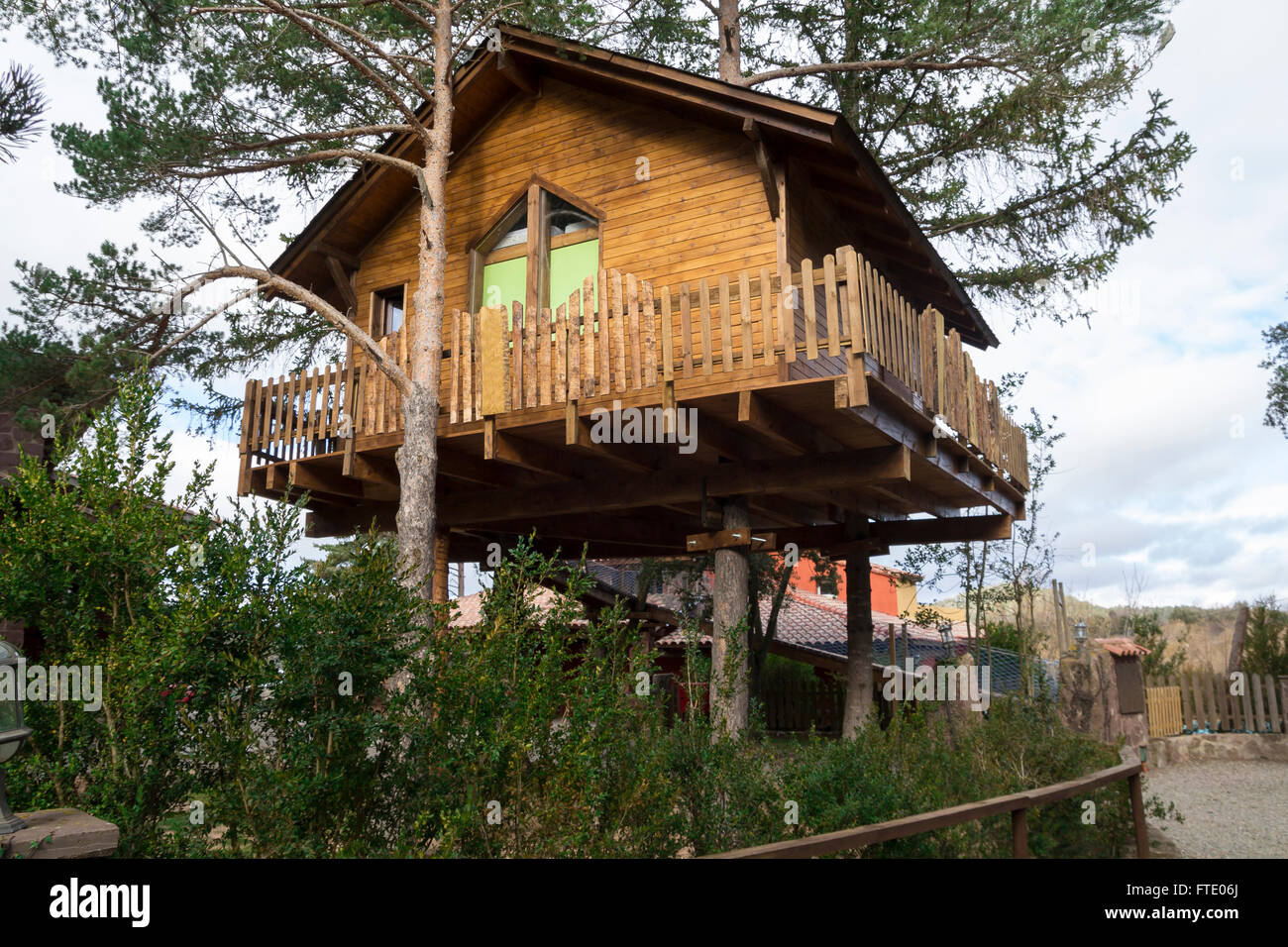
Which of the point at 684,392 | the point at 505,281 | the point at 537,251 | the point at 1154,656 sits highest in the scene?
the point at 537,251

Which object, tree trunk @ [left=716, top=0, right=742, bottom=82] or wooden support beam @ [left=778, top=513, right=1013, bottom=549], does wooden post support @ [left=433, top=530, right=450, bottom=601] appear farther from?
tree trunk @ [left=716, top=0, right=742, bottom=82]

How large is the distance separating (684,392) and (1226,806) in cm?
1007

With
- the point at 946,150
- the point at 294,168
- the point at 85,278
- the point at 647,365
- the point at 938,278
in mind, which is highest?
the point at 946,150

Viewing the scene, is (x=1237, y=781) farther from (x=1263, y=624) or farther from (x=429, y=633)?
(x=429, y=633)

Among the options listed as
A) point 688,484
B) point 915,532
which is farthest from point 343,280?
point 915,532

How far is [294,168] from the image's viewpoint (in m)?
14.5

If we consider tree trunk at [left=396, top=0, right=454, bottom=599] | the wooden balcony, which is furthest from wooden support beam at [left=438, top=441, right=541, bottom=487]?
tree trunk at [left=396, top=0, right=454, bottom=599]

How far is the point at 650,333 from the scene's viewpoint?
30.9 feet

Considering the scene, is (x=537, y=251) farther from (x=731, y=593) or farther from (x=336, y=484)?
(x=731, y=593)

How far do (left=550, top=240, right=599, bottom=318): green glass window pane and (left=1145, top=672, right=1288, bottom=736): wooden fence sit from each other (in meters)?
13.4

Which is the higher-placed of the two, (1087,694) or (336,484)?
(336,484)

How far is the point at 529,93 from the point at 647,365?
20.4ft

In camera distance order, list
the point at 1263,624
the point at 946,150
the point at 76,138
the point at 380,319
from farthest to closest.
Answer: the point at 1263,624 → the point at 946,150 → the point at 380,319 → the point at 76,138
